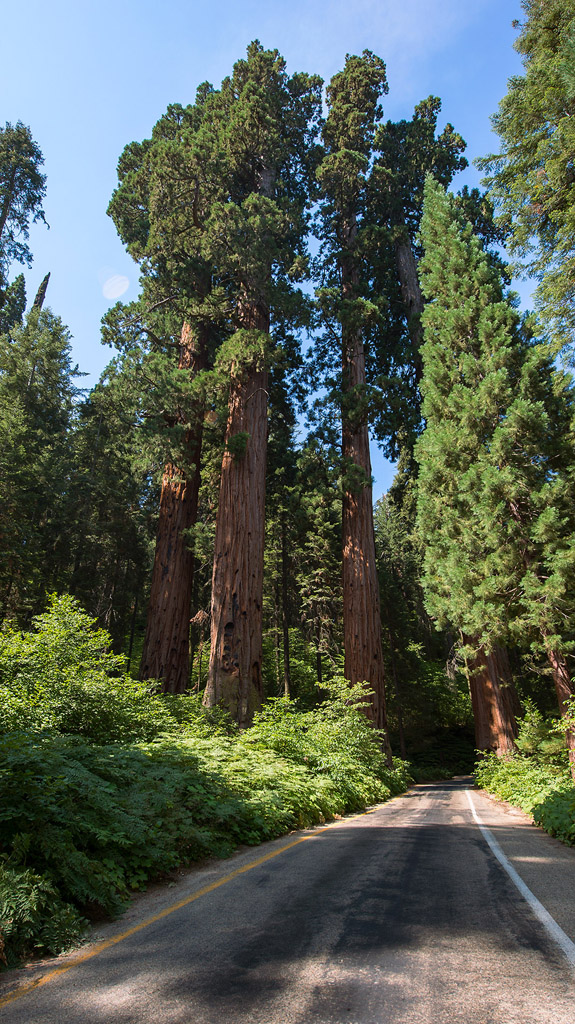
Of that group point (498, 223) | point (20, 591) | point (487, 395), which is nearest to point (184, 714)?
point (487, 395)

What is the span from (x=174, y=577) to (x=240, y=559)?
112 inches

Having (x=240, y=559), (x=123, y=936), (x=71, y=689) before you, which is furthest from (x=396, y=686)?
(x=123, y=936)

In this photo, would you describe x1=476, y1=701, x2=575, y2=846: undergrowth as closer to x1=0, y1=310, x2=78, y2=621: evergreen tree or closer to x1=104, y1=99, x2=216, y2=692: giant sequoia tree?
x1=104, y1=99, x2=216, y2=692: giant sequoia tree

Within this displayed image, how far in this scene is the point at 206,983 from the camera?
2.43 m

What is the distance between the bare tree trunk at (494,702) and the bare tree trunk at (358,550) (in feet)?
9.69

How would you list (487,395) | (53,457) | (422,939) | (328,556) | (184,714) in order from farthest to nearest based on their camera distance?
(328,556), (53,457), (487,395), (184,714), (422,939)

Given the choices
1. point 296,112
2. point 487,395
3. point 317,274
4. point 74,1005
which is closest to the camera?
point 74,1005

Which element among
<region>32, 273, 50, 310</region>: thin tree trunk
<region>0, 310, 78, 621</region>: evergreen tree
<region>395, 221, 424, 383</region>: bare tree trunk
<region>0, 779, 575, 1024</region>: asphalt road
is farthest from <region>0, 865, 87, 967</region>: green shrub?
<region>32, 273, 50, 310</region>: thin tree trunk

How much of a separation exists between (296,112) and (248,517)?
1635 centimetres

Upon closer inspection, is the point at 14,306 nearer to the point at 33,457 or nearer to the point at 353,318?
the point at 33,457

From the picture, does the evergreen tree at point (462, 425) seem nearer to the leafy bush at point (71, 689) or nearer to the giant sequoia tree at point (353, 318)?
the giant sequoia tree at point (353, 318)

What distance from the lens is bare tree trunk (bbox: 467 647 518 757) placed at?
14.8 metres

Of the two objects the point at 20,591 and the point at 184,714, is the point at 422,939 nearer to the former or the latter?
the point at 184,714

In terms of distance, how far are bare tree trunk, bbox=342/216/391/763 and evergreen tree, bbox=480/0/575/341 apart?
6380 millimetres
